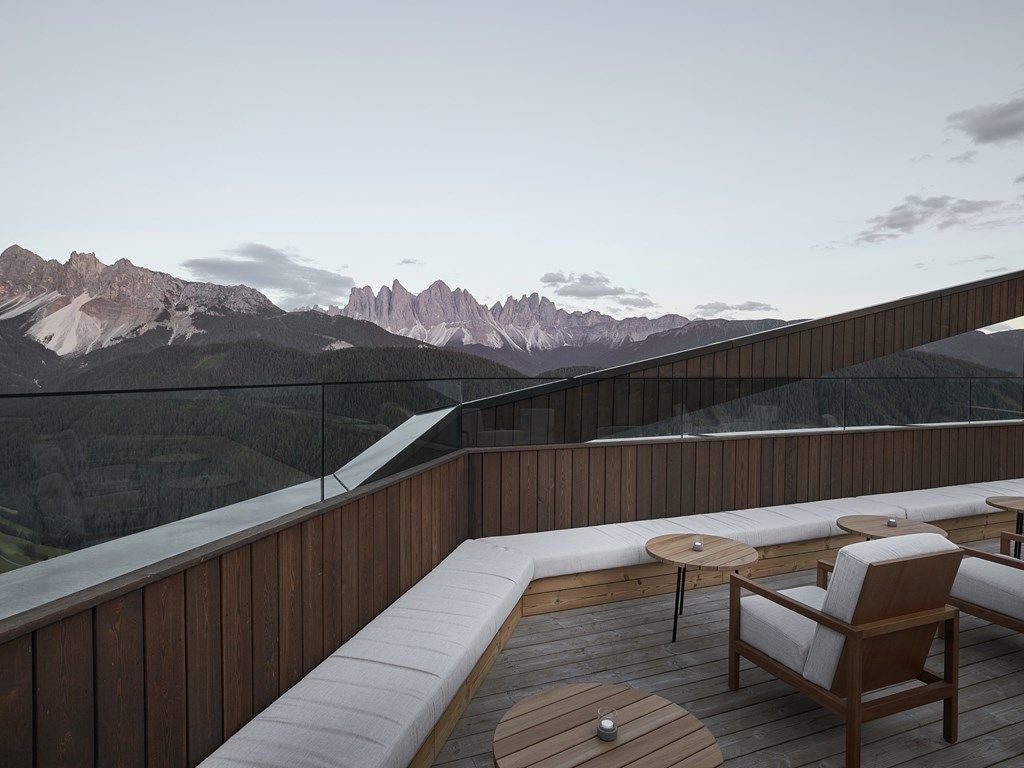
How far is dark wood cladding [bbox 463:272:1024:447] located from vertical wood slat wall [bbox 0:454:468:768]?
171 centimetres

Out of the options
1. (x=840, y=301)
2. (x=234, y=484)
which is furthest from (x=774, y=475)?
(x=840, y=301)

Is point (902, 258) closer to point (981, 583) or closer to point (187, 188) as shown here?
point (981, 583)

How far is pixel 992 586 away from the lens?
3373 mm

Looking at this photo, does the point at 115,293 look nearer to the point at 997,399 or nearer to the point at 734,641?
the point at 734,641

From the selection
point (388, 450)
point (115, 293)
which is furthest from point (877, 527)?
point (115, 293)

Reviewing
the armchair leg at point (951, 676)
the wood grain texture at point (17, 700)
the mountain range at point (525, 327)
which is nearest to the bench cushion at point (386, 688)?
the wood grain texture at point (17, 700)

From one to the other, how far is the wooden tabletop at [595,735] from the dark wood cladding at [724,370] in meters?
2.61

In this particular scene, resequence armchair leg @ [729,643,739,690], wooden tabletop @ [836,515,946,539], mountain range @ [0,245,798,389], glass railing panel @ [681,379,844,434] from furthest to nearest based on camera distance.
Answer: mountain range @ [0,245,798,389], glass railing panel @ [681,379,844,434], wooden tabletop @ [836,515,946,539], armchair leg @ [729,643,739,690]

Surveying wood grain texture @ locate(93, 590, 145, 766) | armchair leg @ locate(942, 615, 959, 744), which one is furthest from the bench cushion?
armchair leg @ locate(942, 615, 959, 744)

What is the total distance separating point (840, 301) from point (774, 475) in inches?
437

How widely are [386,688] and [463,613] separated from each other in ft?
2.53

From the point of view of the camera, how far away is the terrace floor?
2459mm

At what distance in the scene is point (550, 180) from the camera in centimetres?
1303

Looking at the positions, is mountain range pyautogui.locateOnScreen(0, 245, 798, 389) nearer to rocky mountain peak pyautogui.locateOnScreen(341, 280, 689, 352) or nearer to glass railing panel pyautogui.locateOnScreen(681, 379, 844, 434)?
rocky mountain peak pyautogui.locateOnScreen(341, 280, 689, 352)
